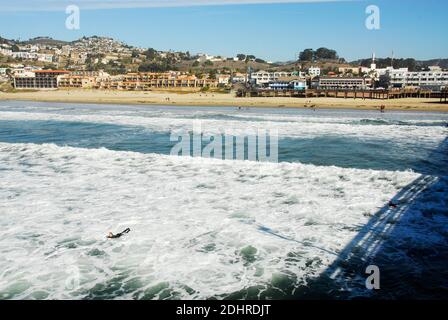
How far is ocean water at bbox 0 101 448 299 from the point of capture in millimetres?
8117

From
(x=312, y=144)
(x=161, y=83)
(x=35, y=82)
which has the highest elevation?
(x=35, y=82)

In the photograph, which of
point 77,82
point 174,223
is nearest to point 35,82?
point 77,82

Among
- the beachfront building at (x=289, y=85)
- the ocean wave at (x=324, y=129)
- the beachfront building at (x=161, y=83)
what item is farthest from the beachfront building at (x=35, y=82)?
the ocean wave at (x=324, y=129)

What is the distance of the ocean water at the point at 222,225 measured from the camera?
8.12m

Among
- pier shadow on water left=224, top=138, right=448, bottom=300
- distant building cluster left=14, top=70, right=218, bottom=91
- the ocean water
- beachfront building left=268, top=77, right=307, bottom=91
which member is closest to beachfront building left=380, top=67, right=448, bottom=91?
beachfront building left=268, top=77, right=307, bottom=91

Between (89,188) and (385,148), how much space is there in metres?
17.5

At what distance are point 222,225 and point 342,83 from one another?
363 feet

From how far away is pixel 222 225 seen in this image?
11.3 m

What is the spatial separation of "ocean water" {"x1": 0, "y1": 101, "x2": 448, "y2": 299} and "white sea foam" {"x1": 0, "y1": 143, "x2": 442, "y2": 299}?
0.04 metres

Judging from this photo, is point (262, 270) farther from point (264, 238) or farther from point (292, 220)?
point (292, 220)

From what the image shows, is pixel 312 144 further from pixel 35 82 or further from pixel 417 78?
pixel 35 82

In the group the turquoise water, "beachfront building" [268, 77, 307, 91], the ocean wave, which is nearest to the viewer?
the turquoise water

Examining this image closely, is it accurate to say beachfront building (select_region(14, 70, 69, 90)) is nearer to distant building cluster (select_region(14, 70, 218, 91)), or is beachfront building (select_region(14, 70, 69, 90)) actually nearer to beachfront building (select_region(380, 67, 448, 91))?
distant building cluster (select_region(14, 70, 218, 91))
